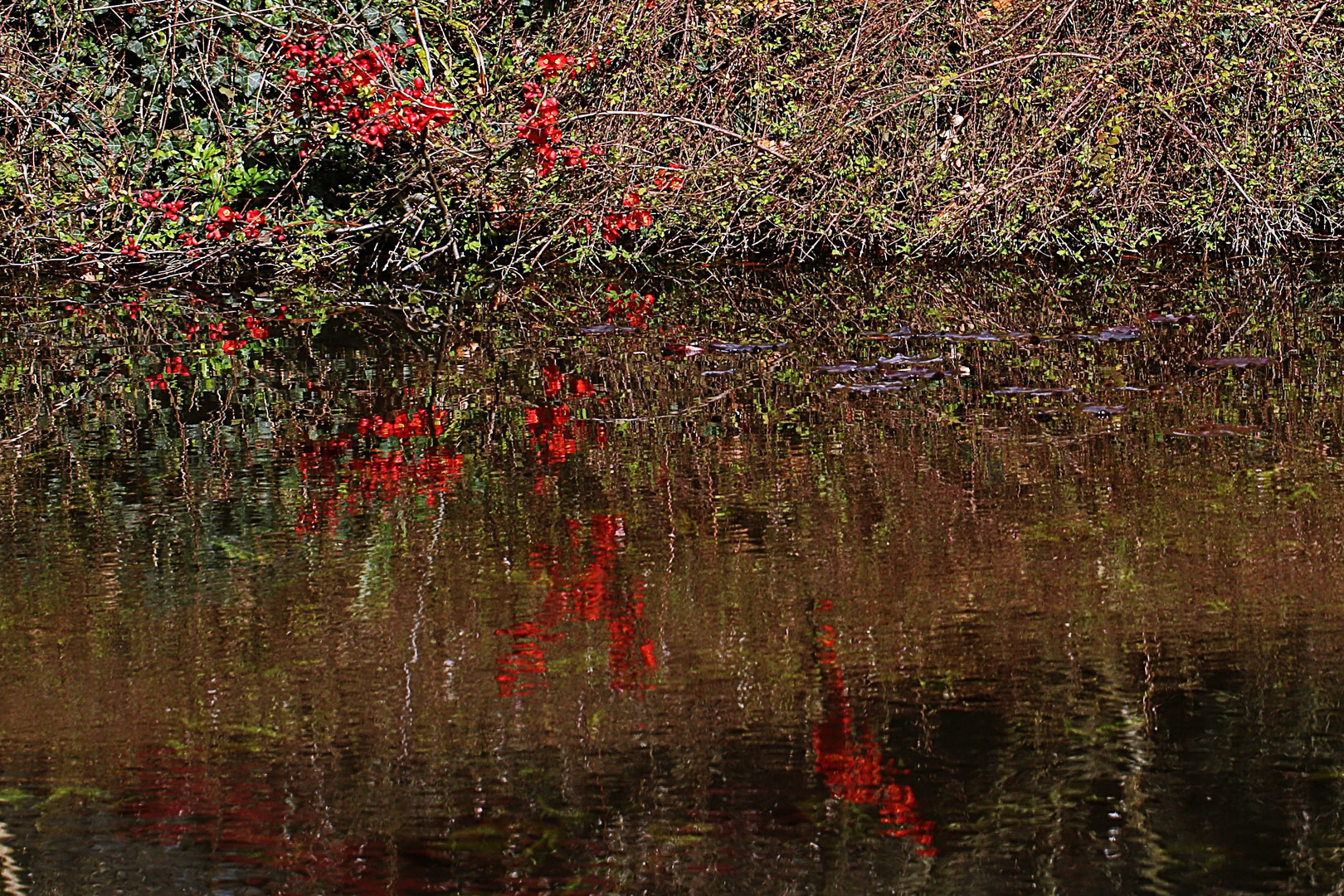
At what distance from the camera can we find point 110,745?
139 inches

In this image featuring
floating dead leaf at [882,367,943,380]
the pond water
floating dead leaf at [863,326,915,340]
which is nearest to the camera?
the pond water

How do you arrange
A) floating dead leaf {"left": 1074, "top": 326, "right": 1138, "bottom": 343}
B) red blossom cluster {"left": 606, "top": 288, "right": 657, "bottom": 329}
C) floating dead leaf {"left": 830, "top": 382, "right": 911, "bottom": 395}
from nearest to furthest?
1. floating dead leaf {"left": 830, "top": 382, "right": 911, "bottom": 395}
2. floating dead leaf {"left": 1074, "top": 326, "right": 1138, "bottom": 343}
3. red blossom cluster {"left": 606, "top": 288, "right": 657, "bottom": 329}

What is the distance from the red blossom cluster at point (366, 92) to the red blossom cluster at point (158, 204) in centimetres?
111

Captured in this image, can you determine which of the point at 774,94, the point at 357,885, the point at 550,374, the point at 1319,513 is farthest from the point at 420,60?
the point at 357,885

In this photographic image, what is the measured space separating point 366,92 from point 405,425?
13.4 feet

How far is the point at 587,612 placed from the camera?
4.33m

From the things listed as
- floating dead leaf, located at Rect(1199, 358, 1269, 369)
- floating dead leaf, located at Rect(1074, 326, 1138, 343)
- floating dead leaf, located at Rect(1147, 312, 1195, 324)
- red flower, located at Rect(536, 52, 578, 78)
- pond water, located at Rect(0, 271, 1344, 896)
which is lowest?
pond water, located at Rect(0, 271, 1344, 896)

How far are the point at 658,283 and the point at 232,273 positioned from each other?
2.87 meters

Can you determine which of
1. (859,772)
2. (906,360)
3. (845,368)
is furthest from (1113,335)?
(859,772)

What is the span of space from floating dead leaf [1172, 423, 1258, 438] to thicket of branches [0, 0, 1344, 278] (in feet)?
16.8

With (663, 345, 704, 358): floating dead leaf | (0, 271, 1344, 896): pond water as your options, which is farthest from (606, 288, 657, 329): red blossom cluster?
(0, 271, 1344, 896): pond water

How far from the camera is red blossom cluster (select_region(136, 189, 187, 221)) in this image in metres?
Result: 10.5

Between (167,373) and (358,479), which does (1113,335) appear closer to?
(358,479)

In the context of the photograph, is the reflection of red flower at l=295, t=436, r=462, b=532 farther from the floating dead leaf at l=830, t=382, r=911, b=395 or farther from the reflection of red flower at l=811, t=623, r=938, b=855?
the reflection of red flower at l=811, t=623, r=938, b=855
